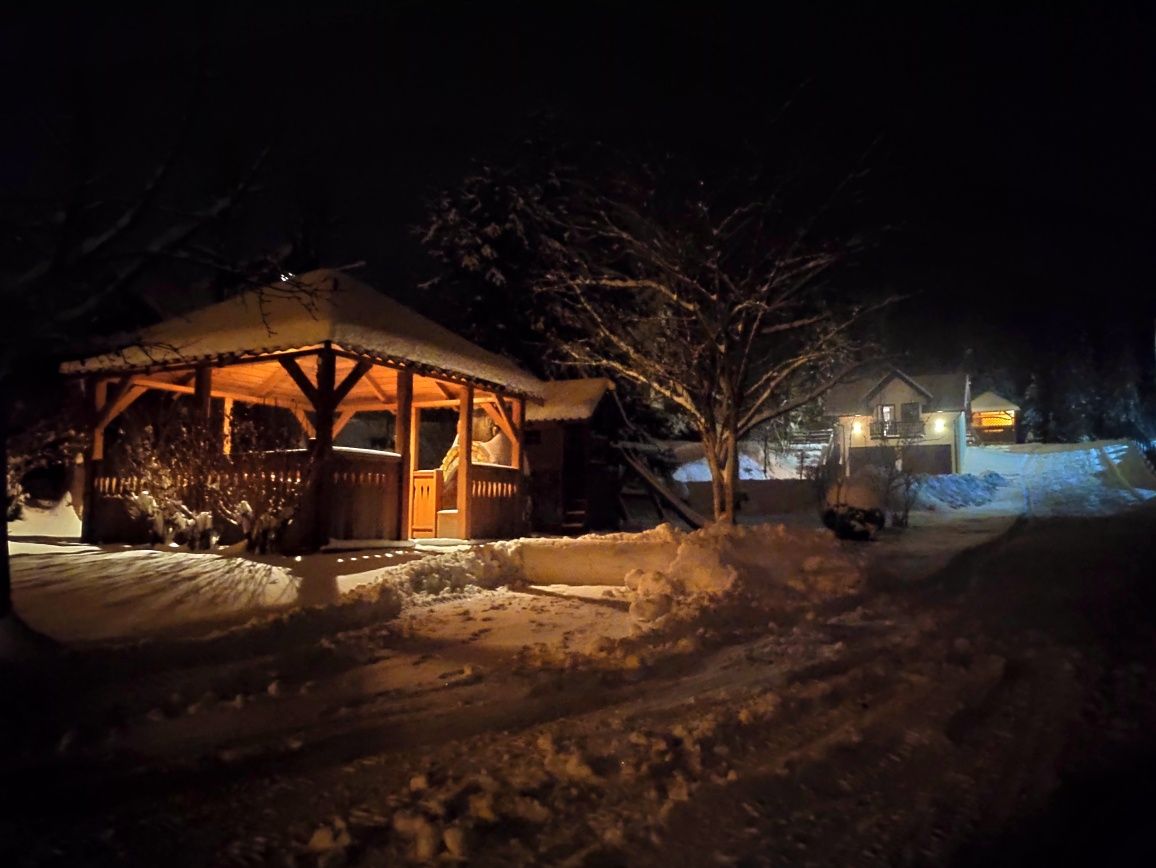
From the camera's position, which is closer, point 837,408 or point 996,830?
point 996,830

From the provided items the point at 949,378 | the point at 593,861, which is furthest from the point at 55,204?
the point at 949,378

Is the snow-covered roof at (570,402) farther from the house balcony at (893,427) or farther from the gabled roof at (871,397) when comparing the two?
the gabled roof at (871,397)

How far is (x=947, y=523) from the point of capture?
2117cm

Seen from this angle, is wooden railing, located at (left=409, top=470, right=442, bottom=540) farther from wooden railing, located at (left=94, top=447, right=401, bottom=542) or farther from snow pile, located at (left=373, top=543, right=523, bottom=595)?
snow pile, located at (left=373, top=543, right=523, bottom=595)

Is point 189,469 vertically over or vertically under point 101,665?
over

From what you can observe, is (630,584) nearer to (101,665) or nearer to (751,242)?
(101,665)

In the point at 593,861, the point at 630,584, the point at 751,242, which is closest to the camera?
the point at 593,861

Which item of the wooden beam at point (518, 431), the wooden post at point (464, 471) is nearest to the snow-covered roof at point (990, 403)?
the wooden beam at point (518, 431)

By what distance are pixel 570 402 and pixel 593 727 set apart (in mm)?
15623

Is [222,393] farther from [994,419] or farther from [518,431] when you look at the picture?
[994,419]

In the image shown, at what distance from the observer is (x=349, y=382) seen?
12844mm

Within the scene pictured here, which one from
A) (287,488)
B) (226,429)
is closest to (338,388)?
(287,488)

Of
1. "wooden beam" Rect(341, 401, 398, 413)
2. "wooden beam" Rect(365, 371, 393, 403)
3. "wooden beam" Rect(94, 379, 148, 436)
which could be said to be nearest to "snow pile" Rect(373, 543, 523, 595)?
"wooden beam" Rect(365, 371, 393, 403)

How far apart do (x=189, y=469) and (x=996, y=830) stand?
11.4 meters
